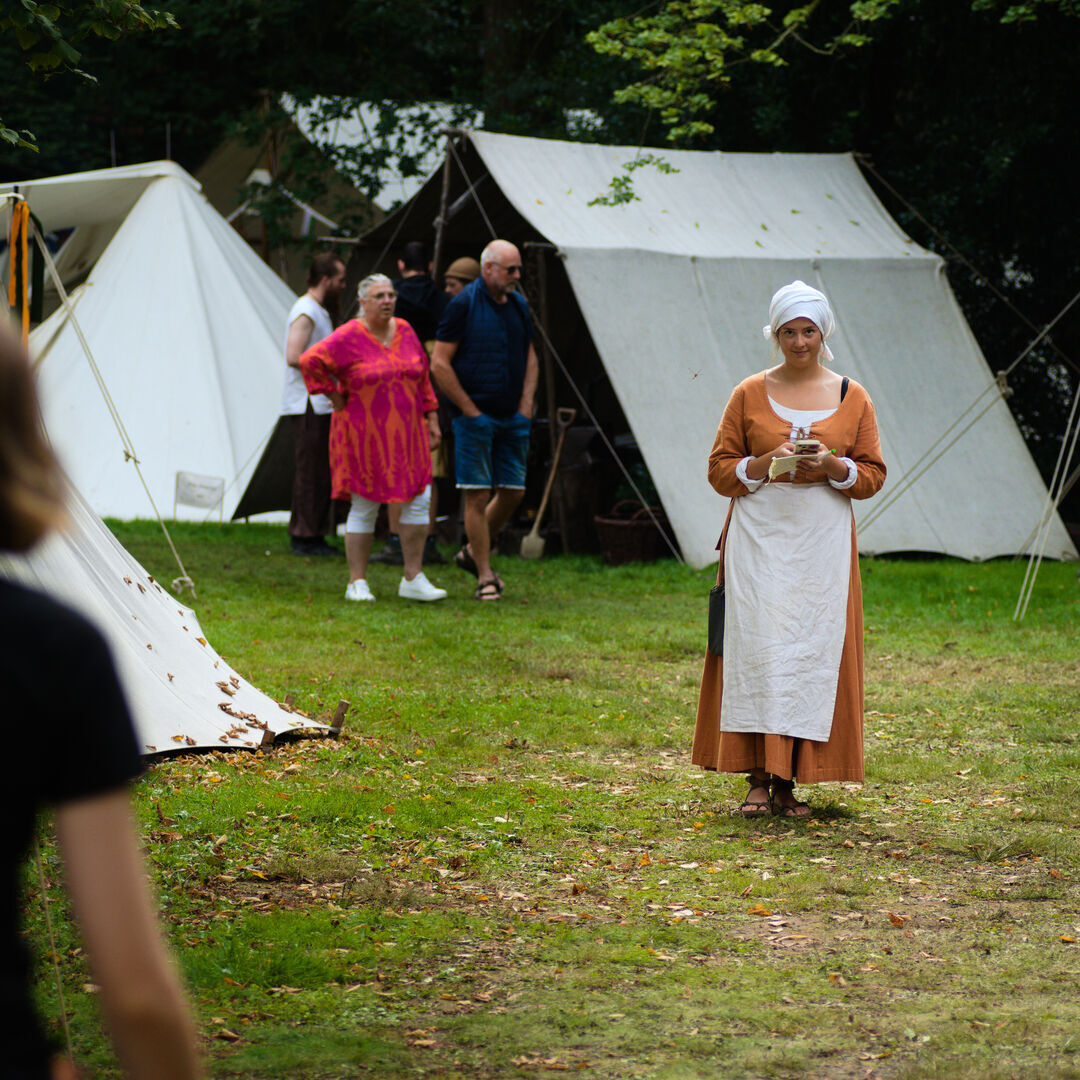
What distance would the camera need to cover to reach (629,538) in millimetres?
10359

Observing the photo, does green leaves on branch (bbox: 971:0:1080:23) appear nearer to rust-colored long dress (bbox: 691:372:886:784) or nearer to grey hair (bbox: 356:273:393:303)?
grey hair (bbox: 356:273:393:303)

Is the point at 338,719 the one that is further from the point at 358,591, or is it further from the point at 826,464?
the point at 358,591

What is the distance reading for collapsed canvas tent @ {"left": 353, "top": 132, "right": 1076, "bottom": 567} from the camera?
10359 millimetres

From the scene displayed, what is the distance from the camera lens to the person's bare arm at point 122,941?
1.24m

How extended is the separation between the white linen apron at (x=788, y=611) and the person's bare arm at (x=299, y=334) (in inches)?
226

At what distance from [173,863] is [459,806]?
980 millimetres

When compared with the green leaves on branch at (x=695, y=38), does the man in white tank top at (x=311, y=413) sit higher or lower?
lower

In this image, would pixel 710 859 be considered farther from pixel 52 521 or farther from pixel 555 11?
pixel 555 11

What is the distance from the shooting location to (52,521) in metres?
1.23

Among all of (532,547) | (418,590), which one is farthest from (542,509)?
(418,590)

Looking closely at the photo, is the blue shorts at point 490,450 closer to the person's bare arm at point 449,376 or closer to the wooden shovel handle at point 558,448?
the person's bare arm at point 449,376

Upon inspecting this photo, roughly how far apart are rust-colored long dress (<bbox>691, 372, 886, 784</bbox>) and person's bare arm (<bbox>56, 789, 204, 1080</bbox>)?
3.35 metres

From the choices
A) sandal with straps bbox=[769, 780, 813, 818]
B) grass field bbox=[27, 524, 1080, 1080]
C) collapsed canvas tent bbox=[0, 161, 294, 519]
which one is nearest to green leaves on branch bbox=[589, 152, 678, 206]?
collapsed canvas tent bbox=[0, 161, 294, 519]

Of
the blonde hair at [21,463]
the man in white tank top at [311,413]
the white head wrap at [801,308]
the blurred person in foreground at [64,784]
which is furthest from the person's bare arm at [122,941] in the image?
the man in white tank top at [311,413]
